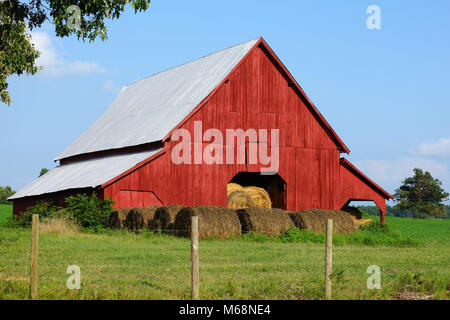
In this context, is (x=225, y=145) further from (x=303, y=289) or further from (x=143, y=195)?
(x=303, y=289)

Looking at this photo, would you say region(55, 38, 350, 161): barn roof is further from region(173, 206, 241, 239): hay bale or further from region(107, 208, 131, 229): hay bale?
region(173, 206, 241, 239): hay bale

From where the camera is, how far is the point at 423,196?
9825 centimetres

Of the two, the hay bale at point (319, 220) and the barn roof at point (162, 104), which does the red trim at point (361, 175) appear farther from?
the hay bale at point (319, 220)

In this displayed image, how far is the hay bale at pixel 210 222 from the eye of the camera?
80.0 ft

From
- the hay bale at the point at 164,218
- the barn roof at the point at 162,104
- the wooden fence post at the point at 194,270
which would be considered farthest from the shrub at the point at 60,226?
the wooden fence post at the point at 194,270

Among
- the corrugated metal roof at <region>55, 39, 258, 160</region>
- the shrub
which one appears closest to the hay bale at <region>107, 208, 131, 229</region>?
the shrub

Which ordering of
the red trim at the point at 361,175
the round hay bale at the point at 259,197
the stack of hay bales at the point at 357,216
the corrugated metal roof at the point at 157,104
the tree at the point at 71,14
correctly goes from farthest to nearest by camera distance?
the red trim at the point at 361,175
the stack of hay bales at the point at 357,216
the corrugated metal roof at the point at 157,104
the round hay bale at the point at 259,197
the tree at the point at 71,14

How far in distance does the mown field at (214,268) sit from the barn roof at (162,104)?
10.6m

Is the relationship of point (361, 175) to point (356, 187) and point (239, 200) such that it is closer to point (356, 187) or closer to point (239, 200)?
point (356, 187)

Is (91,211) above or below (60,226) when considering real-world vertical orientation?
above

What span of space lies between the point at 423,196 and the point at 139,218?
258ft

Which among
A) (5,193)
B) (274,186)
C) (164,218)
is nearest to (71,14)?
(164,218)

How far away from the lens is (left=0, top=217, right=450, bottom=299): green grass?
40.0ft

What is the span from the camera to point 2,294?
11.8 metres
